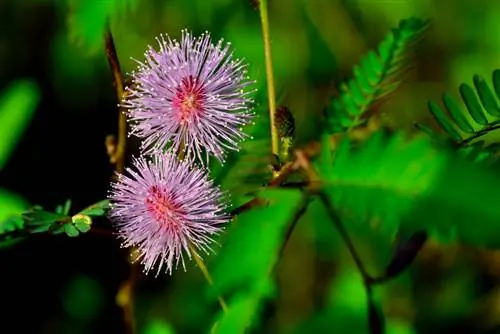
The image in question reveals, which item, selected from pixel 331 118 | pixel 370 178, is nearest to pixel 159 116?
pixel 331 118

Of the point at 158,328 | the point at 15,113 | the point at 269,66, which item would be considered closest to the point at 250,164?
the point at 269,66

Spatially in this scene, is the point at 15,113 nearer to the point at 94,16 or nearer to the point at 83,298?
the point at 94,16

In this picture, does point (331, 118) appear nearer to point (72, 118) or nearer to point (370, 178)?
point (370, 178)

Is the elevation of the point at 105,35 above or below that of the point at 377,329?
above

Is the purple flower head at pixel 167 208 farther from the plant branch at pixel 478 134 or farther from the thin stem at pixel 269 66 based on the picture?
the plant branch at pixel 478 134

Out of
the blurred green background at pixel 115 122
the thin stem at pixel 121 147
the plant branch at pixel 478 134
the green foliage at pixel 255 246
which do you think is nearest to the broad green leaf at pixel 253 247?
the green foliage at pixel 255 246

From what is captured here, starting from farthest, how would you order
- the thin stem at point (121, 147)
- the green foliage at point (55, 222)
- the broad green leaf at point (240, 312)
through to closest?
the thin stem at point (121, 147) < the green foliage at point (55, 222) < the broad green leaf at point (240, 312)
